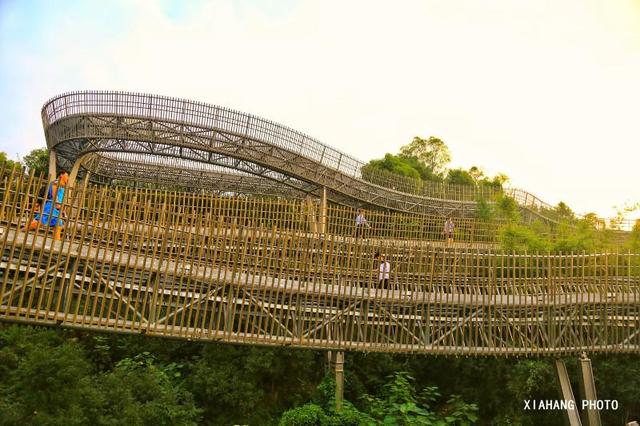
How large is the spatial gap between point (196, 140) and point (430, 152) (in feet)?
74.5

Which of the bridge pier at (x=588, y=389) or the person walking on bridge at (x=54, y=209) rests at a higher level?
the person walking on bridge at (x=54, y=209)

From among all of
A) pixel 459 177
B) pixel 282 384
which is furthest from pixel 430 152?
pixel 282 384

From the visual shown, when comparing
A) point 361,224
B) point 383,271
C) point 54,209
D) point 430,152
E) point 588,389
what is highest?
point 430,152

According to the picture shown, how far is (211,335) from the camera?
697cm

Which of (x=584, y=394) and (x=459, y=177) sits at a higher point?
(x=459, y=177)

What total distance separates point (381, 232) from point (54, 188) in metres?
9.83

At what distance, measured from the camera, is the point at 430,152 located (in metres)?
34.7

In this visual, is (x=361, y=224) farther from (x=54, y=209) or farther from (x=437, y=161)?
(x=437, y=161)

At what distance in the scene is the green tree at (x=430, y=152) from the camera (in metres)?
34.3

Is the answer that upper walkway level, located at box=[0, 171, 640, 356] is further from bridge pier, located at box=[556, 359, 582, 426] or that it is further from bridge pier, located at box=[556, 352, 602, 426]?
bridge pier, located at box=[556, 359, 582, 426]

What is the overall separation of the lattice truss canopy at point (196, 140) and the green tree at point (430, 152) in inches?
660

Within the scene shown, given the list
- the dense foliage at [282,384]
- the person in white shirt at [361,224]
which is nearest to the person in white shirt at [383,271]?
the dense foliage at [282,384]

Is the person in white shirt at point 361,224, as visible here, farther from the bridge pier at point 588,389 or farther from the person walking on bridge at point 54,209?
the person walking on bridge at point 54,209

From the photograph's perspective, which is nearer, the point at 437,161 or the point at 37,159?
the point at 37,159
